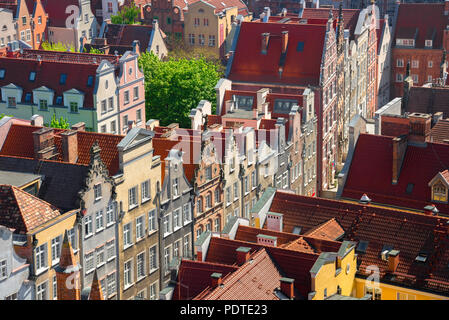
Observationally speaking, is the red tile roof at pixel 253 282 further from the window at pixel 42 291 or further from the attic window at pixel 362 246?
the window at pixel 42 291

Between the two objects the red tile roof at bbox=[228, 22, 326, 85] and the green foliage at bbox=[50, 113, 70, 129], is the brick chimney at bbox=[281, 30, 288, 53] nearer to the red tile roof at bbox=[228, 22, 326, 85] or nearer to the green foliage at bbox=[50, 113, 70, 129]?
the red tile roof at bbox=[228, 22, 326, 85]

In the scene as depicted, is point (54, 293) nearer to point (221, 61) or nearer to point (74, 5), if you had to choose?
point (221, 61)

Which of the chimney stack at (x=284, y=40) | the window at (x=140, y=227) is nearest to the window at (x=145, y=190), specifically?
the window at (x=140, y=227)

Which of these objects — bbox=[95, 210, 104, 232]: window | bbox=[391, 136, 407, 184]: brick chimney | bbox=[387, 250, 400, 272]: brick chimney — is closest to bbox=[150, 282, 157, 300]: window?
bbox=[95, 210, 104, 232]: window

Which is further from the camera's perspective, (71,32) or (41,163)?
(71,32)

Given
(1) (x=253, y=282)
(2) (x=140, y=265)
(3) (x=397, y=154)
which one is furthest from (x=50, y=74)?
(1) (x=253, y=282)
